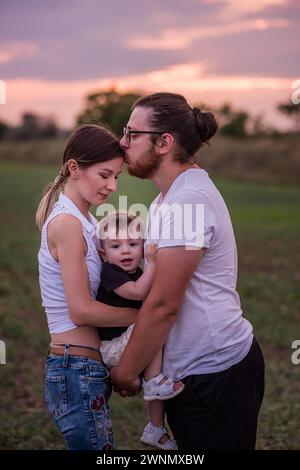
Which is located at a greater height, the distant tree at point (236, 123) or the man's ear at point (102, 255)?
the man's ear at point (102, 255)

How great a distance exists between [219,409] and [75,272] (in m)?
0.83

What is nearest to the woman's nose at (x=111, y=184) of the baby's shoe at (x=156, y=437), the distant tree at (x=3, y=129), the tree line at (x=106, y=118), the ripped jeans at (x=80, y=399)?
the ripped jeans at (x=80, y=399)

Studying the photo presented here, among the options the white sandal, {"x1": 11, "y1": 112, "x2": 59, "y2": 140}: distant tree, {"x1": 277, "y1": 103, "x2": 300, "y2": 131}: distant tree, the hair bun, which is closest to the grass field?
the hair bun

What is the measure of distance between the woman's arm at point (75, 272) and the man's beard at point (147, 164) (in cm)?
35

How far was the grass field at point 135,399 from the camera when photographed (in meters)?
5.50

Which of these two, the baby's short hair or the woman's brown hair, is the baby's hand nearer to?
the baby's short hair

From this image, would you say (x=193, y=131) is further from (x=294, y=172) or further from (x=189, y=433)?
(x=294, y=172)

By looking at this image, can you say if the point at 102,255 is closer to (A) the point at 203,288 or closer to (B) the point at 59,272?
(B) the point at 59,272

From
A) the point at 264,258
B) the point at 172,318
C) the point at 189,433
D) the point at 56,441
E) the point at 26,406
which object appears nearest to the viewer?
the point at 172,318

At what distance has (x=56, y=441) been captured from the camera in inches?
208

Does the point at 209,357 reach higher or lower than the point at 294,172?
higher

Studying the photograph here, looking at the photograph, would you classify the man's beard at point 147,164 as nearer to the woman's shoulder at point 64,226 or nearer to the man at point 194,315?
the man at point 194,315
